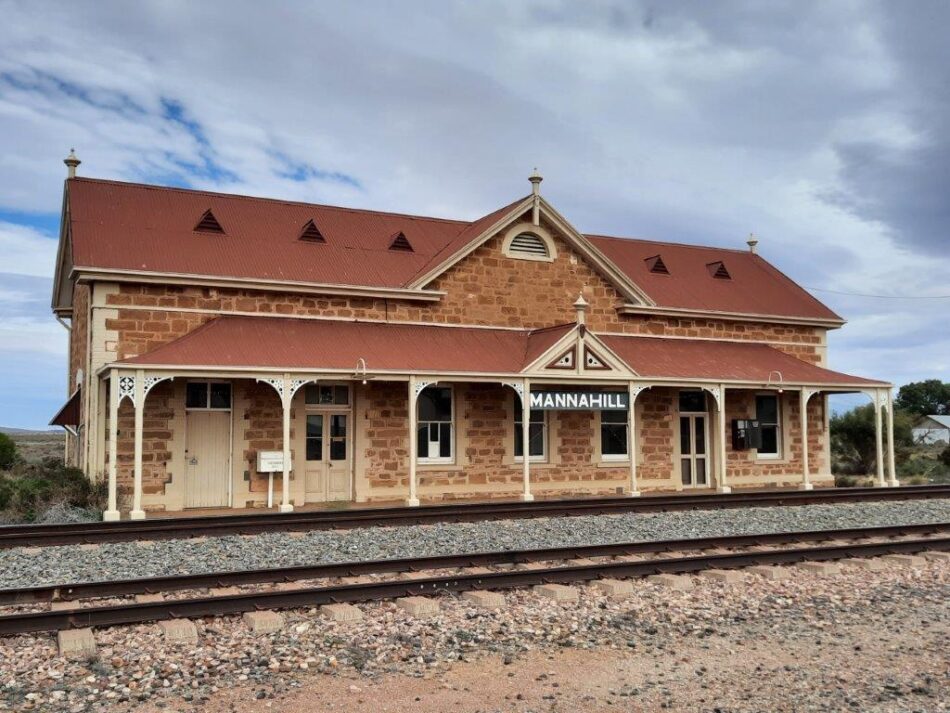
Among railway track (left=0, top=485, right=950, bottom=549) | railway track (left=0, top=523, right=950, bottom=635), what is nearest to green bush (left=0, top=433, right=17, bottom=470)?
railway track (left=0, top=485, right=950, bottom=549)

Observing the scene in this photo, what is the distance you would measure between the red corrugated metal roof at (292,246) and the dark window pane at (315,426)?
2785mm

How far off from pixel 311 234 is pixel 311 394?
4263mm

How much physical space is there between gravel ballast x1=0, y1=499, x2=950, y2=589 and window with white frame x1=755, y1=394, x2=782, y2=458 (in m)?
6.52

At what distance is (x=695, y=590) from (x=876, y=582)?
2.19m

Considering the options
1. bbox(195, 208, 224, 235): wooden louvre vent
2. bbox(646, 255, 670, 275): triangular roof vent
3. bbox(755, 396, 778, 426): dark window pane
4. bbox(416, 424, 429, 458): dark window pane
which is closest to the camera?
bbox(416, 424, 429, 458): dark window pane

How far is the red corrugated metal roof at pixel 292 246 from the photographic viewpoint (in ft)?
59.4

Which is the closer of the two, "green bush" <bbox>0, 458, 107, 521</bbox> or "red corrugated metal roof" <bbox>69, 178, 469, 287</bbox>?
"green bush" <bbox>0, 458, 107, 521</bbox>

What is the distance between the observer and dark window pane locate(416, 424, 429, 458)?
62.3ft

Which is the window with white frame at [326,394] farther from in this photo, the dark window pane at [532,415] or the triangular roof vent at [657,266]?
the triangular roof vent at [657,266]

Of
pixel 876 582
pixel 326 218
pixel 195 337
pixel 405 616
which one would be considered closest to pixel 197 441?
pixel 195 337

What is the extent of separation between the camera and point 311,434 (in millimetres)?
18188

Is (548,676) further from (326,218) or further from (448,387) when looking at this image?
(326,218)

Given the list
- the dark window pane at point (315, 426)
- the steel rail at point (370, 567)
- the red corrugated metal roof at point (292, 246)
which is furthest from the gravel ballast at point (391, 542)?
the red corrugated metal roof at point (292, 246)

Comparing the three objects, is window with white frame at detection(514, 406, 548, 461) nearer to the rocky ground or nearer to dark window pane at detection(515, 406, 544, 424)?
dark window pane at detection(515, 406, 544, 424)
